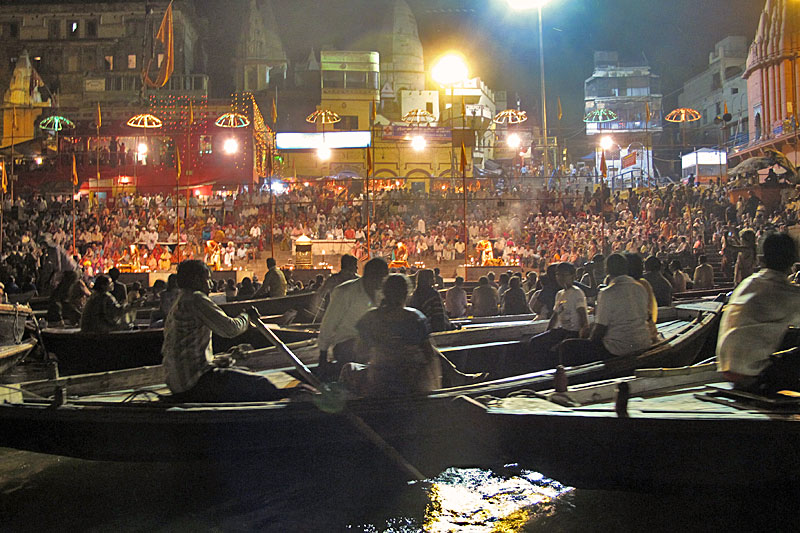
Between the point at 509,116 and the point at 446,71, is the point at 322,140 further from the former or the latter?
the point at 509,116

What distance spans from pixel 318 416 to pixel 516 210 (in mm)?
27027

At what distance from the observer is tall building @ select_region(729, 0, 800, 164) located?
3162 centimetres

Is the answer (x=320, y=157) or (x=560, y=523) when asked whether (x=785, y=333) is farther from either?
(x=320, y=157)

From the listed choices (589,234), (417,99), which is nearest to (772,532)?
(589,234)

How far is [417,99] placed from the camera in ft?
174

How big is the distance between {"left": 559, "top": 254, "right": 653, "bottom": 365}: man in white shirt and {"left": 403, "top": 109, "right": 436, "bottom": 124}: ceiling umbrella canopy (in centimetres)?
3448

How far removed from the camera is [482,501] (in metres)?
4.73

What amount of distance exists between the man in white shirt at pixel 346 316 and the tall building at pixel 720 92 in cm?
4735

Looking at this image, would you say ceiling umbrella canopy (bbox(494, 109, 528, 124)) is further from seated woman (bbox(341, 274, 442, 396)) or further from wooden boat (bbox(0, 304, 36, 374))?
seated woman (bbox(341, 274, 442, 396))

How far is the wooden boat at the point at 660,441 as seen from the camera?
409 centimetres

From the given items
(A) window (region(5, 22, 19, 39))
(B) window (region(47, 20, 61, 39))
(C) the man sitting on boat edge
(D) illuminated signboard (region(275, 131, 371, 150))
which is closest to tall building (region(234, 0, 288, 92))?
(D) illuminated signboard (region(275, 131, 371, 150))

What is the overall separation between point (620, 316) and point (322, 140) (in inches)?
1611

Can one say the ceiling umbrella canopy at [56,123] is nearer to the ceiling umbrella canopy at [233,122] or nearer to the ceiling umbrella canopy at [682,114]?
the ceiling umbrella canopy at [233,122]

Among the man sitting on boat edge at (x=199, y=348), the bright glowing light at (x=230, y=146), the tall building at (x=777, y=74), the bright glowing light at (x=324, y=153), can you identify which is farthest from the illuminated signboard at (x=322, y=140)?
the man sitting on boat edge at (x=199, y=348)
